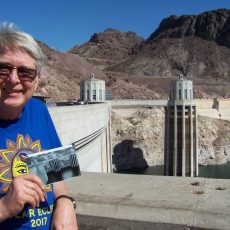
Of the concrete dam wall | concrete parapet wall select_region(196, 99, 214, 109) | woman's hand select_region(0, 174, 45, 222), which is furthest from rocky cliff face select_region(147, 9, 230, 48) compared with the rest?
woman's hand select_region(0, 174, 45, 222)

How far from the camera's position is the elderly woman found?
2324mm

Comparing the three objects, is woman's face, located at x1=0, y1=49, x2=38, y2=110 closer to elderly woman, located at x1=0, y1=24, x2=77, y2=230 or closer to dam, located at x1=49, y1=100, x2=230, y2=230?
elderly woman, located at x1=0, y1=24, x2=77, y2=230

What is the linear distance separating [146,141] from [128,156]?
3376 mm

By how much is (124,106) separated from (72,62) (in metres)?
54.9

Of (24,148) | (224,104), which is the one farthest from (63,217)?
(224,104)

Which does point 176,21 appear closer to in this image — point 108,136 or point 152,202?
point 108,136

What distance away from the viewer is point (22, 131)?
8.11 ft

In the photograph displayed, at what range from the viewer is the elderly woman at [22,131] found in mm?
2324

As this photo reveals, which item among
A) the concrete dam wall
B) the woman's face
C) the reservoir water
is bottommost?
the reservoir water

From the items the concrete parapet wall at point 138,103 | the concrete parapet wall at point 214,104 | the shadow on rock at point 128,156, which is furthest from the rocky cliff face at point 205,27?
the concrete parapet wall at point 138,103

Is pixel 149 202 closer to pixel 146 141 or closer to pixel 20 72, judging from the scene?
pixel 20 72

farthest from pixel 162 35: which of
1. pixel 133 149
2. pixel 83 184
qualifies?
pixel 83 184

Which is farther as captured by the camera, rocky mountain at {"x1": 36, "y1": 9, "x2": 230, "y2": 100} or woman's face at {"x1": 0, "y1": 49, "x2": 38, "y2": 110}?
rocky mountain at {"x1": 36, "y1": 9, "x2": 230, "y2": 100}

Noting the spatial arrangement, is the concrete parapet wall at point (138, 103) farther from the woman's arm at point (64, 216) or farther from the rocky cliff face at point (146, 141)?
the woman's arm at point (64, 216)
